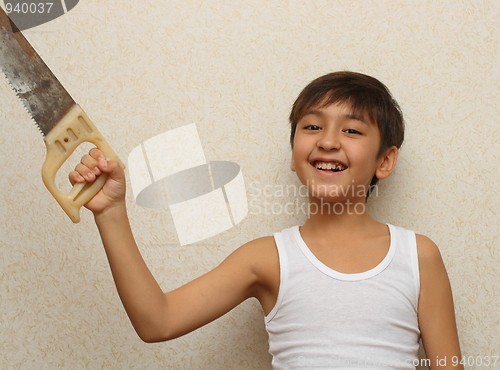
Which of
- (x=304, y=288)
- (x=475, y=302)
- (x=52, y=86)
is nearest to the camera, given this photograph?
(x=52, y=86)

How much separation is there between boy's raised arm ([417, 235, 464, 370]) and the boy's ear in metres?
0.15

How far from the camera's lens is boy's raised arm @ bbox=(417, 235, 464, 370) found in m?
0.89

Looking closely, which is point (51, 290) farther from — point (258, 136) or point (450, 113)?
point (450, 113)

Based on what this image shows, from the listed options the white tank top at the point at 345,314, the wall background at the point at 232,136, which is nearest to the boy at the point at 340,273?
the white tank top at the point at 345,314

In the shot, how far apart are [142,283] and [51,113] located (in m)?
0.29

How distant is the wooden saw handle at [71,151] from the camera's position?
0.69 m

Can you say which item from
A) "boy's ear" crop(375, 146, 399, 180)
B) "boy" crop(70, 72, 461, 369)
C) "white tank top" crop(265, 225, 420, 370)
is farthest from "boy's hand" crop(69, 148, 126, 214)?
"boy's ear" crop(375, 146, 399, 180)

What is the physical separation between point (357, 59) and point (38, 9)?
73 centimetres

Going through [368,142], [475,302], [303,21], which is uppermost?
[303,21]

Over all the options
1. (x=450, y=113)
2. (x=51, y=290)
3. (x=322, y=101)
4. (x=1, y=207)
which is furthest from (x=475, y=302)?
(x=1, y=207)

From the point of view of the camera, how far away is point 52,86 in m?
0.75

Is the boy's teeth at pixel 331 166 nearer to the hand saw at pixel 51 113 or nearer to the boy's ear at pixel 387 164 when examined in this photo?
the boy's ear at pixel 387 164

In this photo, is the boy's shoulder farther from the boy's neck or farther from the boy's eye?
the boy's eye

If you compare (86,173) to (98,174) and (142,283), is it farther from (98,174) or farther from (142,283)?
(142,283)
